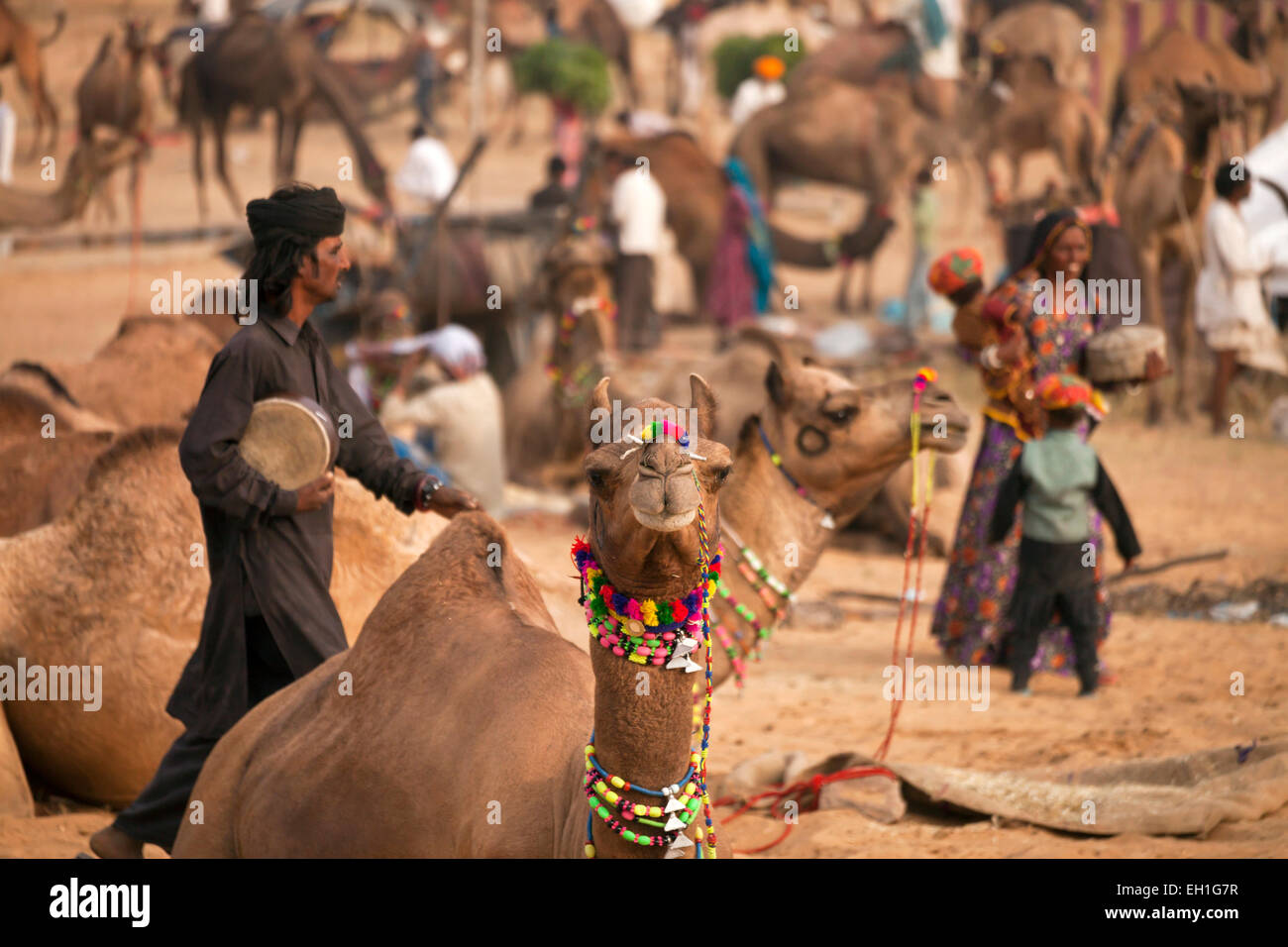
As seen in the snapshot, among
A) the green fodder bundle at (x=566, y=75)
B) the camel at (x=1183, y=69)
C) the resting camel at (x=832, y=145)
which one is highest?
the green fodder bundle at (x=566, y=75)

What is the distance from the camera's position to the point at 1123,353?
7.12m

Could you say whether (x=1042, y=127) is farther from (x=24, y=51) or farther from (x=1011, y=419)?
(x=1011, y=419)

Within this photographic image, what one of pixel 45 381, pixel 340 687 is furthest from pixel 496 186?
pixel 340 687

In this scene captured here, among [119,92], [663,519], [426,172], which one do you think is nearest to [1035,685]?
[663,519]

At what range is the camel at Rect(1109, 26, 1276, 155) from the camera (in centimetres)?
1842

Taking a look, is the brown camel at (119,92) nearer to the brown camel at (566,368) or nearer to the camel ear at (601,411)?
the brown camel at (566,368)

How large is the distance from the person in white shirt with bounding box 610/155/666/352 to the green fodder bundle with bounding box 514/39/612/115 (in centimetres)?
682

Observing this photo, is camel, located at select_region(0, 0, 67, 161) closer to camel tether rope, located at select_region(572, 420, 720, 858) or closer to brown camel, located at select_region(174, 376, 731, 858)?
brown camel, located at select_region(174, 376, 731, 858)

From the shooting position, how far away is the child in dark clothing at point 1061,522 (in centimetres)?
709

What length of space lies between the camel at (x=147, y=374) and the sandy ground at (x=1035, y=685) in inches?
81.9

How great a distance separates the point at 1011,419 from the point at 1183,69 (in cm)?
1301

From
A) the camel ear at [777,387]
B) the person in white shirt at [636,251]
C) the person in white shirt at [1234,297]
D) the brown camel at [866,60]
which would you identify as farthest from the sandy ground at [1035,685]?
the brown camel at [866,60]
